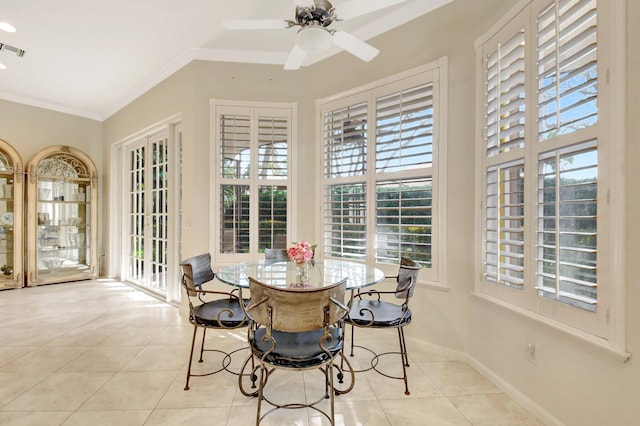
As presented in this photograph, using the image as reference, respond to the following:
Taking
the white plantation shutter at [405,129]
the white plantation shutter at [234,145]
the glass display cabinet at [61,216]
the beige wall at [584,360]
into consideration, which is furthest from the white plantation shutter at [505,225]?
the glass display cabinet at [61,216]

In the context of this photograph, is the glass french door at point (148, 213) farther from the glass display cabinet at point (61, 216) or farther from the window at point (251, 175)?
the window at point (251, 175)

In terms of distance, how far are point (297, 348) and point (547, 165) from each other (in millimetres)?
1810

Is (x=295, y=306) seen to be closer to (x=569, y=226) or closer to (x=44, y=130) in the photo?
(x=569, y=226)

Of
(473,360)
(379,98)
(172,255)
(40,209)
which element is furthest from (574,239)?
(40,209)

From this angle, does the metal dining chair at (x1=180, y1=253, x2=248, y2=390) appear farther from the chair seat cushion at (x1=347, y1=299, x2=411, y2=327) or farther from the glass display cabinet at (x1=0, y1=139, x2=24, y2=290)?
the glass display cabinet at (x1=0, y1=139, x2=24, y2=290)

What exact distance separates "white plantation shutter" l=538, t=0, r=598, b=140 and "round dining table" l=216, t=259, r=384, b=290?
144 centimetres

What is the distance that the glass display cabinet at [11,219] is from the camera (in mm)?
4875

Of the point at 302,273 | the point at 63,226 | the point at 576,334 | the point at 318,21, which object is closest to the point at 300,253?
the point at 302,273

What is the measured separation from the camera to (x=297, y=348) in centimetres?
172

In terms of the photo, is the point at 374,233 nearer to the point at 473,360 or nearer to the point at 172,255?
the point at 473,360

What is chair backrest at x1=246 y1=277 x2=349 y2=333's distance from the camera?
159 cm

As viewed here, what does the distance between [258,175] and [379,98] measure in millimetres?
1607

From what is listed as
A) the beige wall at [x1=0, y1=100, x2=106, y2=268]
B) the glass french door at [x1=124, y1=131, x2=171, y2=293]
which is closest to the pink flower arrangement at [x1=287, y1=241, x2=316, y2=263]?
the glass french door at [x1=124, y1=131, x2=171, y2=293]

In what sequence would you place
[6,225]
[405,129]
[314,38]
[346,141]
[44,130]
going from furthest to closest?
1. [44,130]
2. [6,225]
3. [346,141]
4. [405,129]
5. [314,38]
